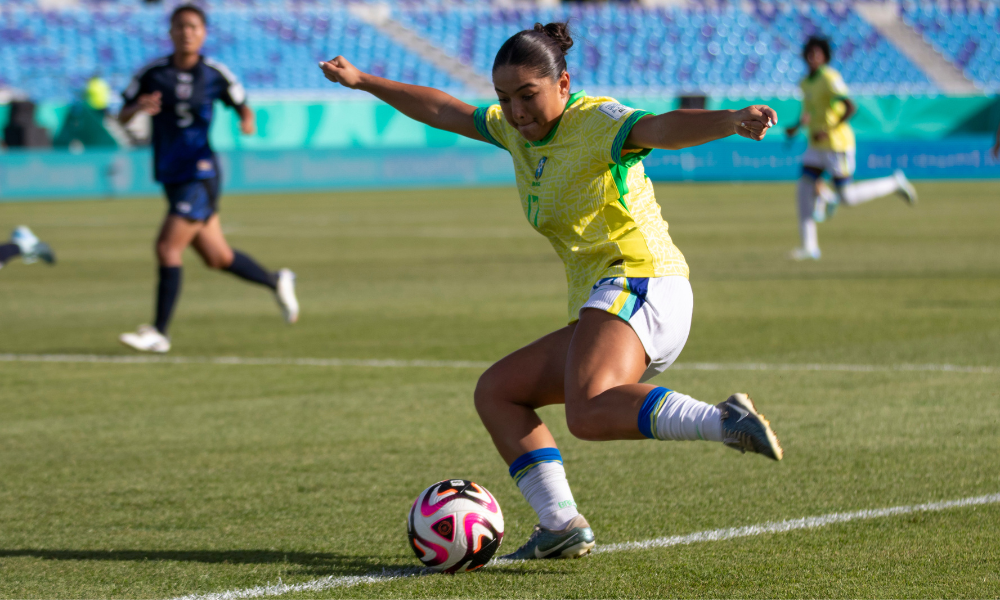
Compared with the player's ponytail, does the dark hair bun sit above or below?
above

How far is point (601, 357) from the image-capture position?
12.5ft

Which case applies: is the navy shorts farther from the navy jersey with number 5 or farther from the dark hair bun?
the dark hair bun

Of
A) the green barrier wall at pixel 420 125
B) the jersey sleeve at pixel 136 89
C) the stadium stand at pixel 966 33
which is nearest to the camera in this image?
the jersey sleeve at pixel 136 89

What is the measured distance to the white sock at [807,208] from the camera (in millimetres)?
14750

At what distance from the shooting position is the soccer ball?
400 cm

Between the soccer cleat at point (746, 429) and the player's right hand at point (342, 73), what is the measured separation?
2.12m

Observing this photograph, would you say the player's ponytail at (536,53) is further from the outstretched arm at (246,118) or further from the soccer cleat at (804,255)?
the soccer cleat at (804,255)

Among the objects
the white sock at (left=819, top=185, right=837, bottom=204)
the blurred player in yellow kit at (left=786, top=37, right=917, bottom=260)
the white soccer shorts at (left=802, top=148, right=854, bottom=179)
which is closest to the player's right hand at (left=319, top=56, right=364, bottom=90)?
the blurred player in yellow kit at (left=786, top=37, right=917, bottom=260)

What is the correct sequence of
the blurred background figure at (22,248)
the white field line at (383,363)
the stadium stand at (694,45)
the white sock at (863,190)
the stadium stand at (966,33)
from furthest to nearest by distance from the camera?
the stadium stand at (966,33), the stadium stand at (694,45), the white sock at (863,190), the blurred background figure at (22,248), the white field line at (383,363)

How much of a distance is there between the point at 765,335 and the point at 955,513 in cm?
470

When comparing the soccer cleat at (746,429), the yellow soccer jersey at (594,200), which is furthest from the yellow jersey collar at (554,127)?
the soccer cleat at (746,429)

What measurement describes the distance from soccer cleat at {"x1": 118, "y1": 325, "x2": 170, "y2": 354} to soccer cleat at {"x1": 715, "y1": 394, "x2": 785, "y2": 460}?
624cm

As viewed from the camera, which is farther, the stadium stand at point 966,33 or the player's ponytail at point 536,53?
the stadium stand at point 966,33

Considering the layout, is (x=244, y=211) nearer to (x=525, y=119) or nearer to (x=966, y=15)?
(x=525, y=119)
